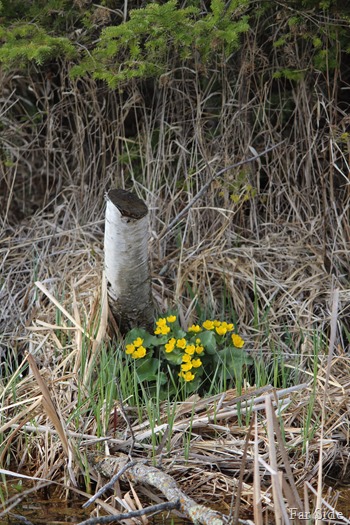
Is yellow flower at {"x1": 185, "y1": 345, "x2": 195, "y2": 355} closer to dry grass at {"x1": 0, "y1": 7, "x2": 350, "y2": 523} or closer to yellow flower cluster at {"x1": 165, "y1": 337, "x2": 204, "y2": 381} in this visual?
yellow flower cluster at {"x1": 165, "y1": 337, "x2": 204, "y2": 381}

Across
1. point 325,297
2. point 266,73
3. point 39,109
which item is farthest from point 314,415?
point 39,109

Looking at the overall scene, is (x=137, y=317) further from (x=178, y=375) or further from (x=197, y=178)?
(x=197, y=178)

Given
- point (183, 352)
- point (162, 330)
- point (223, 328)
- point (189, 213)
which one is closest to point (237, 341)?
point (223, 328)

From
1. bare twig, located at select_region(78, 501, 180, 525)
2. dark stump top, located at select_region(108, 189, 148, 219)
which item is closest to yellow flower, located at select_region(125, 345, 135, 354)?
dark stump top, located at select_region(108, 189, 148, 219)

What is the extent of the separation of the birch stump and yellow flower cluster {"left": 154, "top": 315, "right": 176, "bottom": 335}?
147 mm

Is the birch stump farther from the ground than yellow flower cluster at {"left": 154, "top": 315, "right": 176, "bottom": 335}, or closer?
farther from the ground

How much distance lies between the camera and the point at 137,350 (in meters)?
3.93

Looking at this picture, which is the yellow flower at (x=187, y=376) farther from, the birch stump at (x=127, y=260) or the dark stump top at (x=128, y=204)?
the dark stump top at (x=128, y=204)

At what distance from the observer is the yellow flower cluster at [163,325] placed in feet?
13.0

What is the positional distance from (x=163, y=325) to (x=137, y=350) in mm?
198

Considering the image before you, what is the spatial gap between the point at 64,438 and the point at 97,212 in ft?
7.16

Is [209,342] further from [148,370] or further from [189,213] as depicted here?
[189,213]

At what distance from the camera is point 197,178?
16.3 feet

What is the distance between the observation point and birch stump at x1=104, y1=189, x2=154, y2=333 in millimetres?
3760
